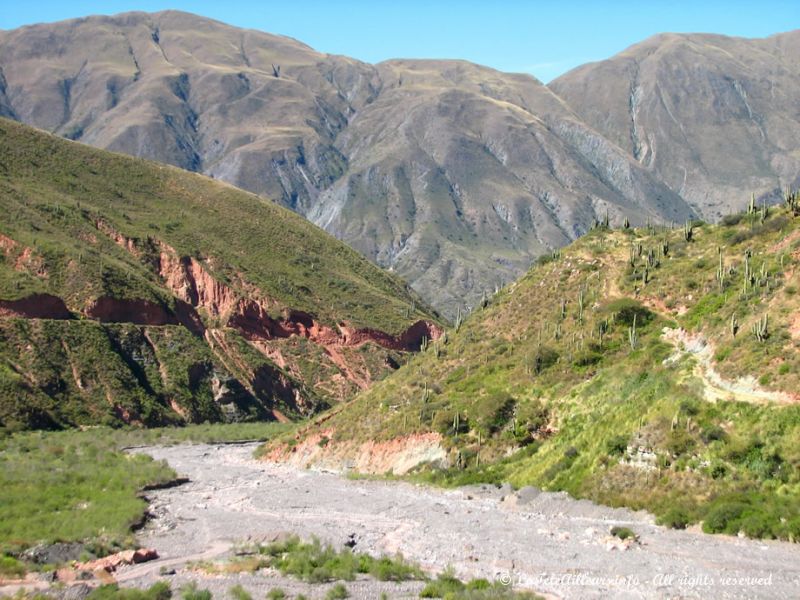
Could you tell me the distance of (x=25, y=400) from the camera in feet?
240

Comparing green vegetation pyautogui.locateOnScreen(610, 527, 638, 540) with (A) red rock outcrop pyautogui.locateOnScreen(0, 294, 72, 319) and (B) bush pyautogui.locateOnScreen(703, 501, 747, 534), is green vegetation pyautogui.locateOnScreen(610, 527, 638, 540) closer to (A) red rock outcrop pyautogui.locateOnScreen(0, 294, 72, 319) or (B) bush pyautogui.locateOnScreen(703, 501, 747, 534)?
(B) bush pyautogui.locateOnScreen(703, 501, 747, 534)

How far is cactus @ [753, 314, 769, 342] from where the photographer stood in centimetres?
3653

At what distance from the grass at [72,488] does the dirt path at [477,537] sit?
153 centimetres

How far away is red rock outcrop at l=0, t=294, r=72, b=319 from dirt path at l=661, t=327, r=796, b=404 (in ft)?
212

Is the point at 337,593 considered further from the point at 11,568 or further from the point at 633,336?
the point at 633,336

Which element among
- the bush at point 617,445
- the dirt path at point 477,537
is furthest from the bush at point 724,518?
the bush at point 617,445

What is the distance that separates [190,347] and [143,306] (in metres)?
7.33

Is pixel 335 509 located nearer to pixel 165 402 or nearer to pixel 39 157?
pixel 165 402

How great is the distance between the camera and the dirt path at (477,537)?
2372 centimetres

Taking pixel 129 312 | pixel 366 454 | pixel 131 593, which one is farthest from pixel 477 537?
pixel 129 312

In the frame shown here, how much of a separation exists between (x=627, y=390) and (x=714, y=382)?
519 cm

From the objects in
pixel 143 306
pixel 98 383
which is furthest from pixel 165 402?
pixel 143 306

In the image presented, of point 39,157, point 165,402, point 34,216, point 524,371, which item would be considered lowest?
point 165,402

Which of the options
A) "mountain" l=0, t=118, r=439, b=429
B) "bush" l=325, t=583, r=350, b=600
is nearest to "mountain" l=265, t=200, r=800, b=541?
"bush" l=325, t=583, r=350, b=600
